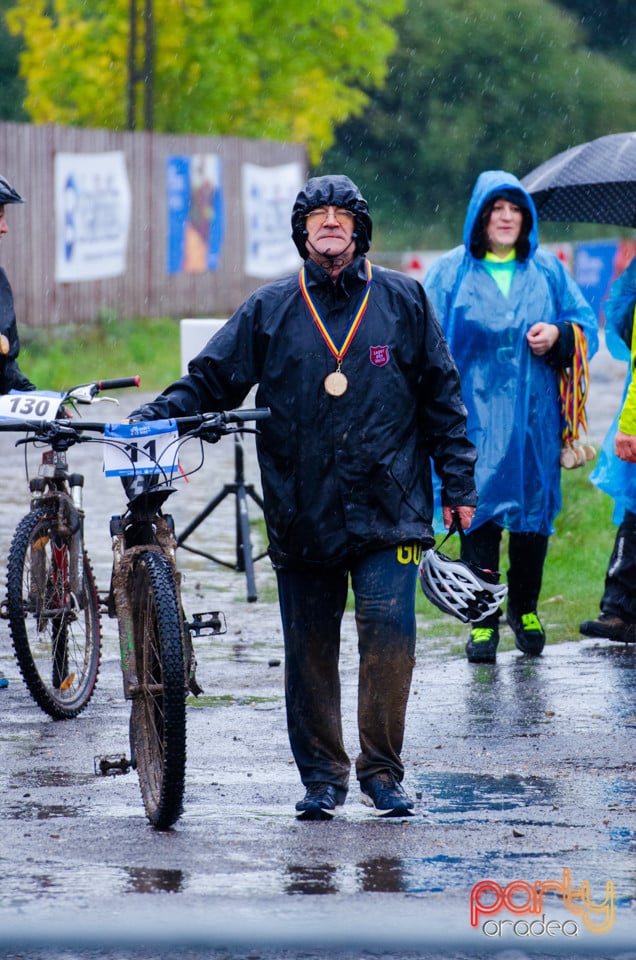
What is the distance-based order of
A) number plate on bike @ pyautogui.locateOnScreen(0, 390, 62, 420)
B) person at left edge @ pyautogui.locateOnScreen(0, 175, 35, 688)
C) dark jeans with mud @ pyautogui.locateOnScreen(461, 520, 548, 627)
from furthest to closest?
dark jeans with mud @ pyautogui.locateOnScreen(461, 520, 548, 627) < person at left edge @ pyautogui.locateOnScreen(0, 175, 35, 688) < number plate on bike @ pyautogui.locateOnScreen(0, 390, 62, 420)

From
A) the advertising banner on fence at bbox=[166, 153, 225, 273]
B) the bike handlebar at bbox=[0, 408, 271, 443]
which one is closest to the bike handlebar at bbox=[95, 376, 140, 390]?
the bike handlebar at bbox=[0, 408, 271, 443]

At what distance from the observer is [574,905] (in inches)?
183

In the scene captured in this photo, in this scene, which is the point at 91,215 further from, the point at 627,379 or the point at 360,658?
the point at 360,658

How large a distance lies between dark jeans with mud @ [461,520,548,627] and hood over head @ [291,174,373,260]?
2821 millimetres

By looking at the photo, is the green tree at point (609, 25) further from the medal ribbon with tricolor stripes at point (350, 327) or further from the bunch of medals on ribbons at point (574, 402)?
the medal ribbon with tricolor stripes at point (350, 327)

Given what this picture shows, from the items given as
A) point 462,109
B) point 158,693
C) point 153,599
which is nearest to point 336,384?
point 153,599

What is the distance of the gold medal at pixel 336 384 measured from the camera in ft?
18.7

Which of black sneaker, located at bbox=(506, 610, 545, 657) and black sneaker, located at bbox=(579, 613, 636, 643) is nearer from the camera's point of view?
black sneaker, located at bbox=(506, 610, 545, 657)

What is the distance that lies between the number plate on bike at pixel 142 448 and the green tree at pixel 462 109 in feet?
166

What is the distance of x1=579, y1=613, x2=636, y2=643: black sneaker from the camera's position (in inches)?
345

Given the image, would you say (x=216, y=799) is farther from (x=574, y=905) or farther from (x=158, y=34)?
(x=158, y=34)

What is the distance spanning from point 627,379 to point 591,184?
1061 mm

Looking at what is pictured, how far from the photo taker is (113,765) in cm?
623

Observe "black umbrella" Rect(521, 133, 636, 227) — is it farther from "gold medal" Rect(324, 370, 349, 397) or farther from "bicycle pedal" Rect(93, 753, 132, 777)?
"bicycle pedal" Rect(93, 753, 132, 777)
